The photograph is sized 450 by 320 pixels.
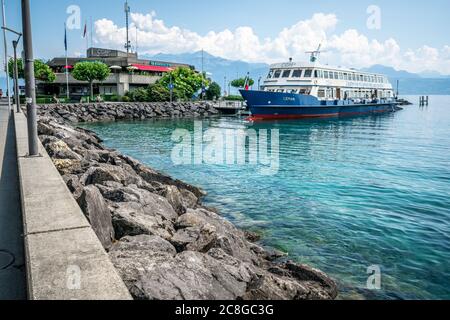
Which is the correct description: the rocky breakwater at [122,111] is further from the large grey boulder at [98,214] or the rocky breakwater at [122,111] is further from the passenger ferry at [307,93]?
the large grey boulder at [98,214]

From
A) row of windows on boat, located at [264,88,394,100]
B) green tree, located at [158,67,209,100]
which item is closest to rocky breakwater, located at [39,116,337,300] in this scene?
row of windows on boat, located at [264,88,394,100]

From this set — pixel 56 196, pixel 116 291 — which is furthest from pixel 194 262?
pixel 56 196

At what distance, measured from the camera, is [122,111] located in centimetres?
5281

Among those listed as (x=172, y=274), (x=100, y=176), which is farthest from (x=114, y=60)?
(x=172, y=274)

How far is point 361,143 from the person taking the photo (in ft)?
95.7

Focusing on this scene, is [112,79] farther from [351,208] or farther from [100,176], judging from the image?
[351,208]

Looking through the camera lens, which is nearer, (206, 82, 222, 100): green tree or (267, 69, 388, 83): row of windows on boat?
(267, 69, 388, 83): row of windows on boat

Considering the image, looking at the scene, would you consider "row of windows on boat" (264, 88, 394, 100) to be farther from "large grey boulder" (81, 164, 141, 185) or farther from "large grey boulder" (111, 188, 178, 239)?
"large grey boulder" (111, 188, 178, 239)

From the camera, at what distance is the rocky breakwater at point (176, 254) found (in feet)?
15.7

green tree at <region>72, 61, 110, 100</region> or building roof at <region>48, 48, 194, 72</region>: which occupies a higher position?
building roof at <region>48, 48, 194, 72</region>

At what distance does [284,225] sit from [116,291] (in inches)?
295

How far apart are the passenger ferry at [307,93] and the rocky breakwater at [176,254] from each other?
126 ft

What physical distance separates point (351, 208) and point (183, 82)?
6300 cm

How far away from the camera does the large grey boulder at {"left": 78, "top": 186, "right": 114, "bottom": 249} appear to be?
20.0 feet
